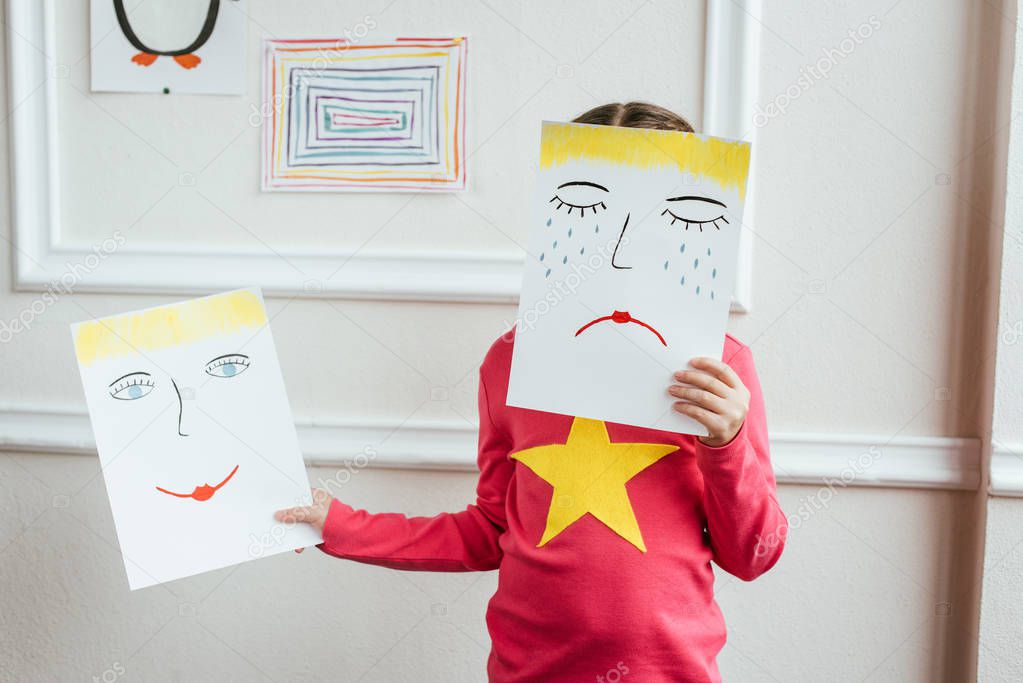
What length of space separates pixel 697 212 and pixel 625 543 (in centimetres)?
34

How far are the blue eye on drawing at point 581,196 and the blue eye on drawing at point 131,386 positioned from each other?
0.51 metres

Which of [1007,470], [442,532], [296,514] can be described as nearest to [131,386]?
[296,514]

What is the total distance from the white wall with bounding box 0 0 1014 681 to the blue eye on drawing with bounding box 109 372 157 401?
0.28 metres

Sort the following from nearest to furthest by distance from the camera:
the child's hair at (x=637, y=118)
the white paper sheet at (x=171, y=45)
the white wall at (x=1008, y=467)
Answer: the child's hair at (x=637, y=118) → the white wall at (x=1008, y=467) → the white paper sheet at (x=171, y=45)

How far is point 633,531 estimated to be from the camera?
81 cm

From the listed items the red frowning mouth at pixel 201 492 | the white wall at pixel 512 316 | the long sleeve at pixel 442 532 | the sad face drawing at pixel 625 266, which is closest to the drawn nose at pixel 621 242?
the sad face drawing at pixel 625 266

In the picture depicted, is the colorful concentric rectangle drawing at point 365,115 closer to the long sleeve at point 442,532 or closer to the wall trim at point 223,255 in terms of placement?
the wall trim at point 223,255

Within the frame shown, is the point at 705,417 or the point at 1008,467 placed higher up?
the point at 705,417

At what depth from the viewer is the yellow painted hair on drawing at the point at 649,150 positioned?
75 cm

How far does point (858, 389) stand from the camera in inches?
43.5

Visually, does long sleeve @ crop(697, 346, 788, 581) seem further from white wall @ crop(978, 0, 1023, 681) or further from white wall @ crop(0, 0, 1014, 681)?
white wall @ crop(978, 0, 1023, 681)

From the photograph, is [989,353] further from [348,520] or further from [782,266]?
[348,520]

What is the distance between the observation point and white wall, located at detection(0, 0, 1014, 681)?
109cm

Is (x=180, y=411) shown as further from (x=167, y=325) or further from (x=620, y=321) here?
(x=620, y=321)
